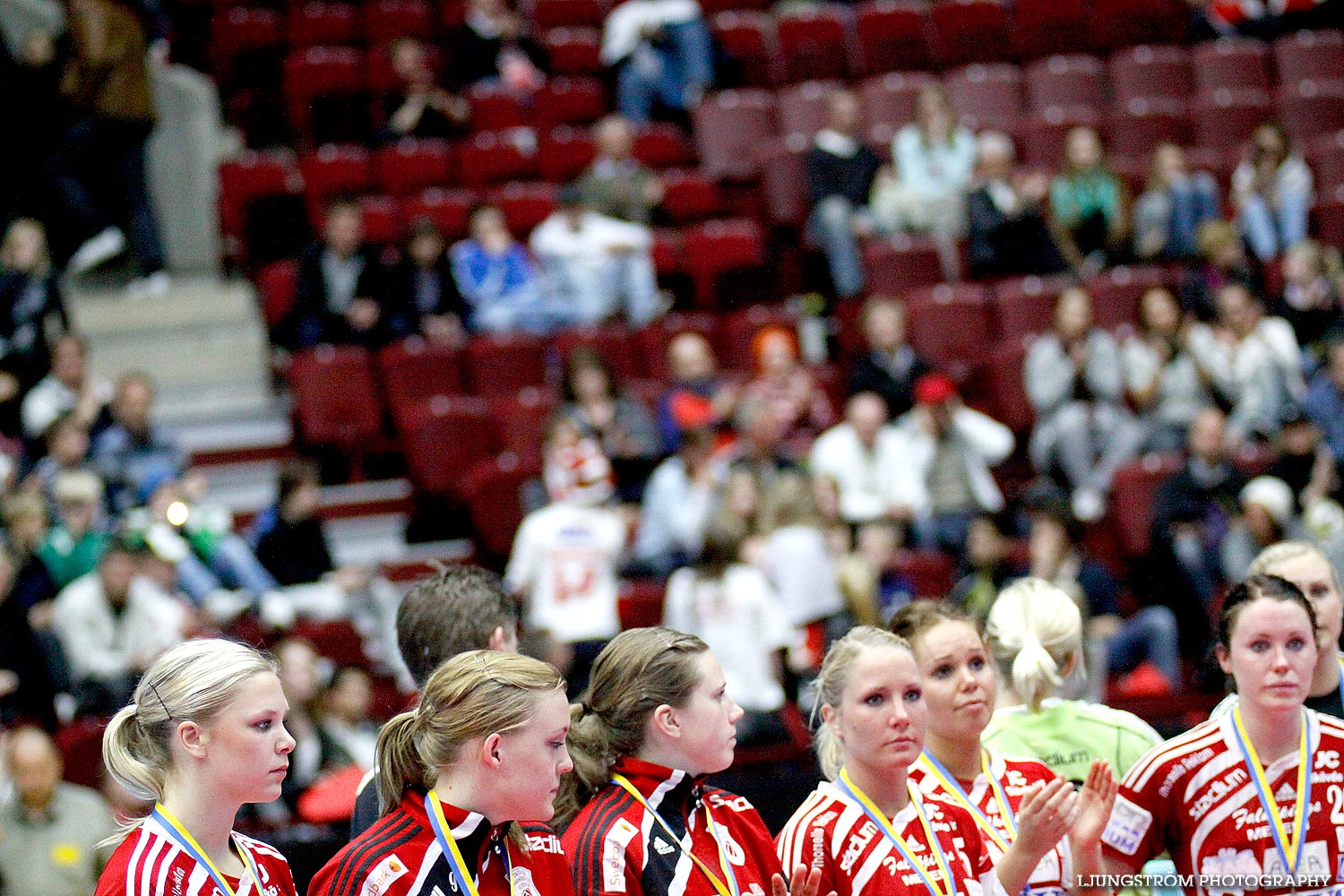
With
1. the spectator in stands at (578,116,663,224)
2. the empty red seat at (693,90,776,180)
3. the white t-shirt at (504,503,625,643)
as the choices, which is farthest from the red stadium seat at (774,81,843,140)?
the white t-shirt at (504,503,625,643)

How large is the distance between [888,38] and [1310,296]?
11.2 ft

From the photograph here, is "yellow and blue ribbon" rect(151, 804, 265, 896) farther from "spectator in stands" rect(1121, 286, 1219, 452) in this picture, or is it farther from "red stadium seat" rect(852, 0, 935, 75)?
"red stadium seat" rect(852, 0, 935, 75)

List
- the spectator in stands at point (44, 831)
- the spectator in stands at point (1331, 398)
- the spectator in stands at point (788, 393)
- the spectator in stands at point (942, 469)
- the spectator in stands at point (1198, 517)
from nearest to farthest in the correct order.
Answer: the spectator in stands at point (44, 831) → the spectator in stands at point (1198, 517) → the spectator in stands at point (942, 469) → the spectator in stands at point (1331, 398) → the spectator in stands at point (788, 393)

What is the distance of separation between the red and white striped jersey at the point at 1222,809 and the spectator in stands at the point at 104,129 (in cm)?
761

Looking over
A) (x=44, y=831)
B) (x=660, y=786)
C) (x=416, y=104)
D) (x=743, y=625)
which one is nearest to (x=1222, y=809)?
(x=660, y=786)

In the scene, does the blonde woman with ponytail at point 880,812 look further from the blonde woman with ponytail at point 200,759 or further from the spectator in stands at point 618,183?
the spectator in stands at point 618,183

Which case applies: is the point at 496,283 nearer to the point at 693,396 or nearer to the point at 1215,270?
the point at 693,396

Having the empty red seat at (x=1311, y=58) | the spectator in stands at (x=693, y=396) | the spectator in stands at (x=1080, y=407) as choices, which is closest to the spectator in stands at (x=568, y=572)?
the spectator in stands at (x=693, y=396)

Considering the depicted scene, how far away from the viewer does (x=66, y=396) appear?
774 cm

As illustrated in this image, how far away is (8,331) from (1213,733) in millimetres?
6622

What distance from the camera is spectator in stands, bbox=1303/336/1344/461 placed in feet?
25.4

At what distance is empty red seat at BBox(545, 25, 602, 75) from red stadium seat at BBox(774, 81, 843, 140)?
1300 millimetres

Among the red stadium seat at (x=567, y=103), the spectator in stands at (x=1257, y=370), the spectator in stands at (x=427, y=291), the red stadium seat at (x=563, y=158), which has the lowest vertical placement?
the spectator in stands at (x=1257, y=370)

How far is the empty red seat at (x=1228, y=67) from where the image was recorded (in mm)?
10859
